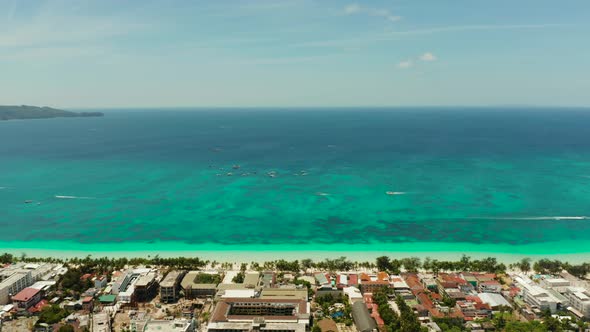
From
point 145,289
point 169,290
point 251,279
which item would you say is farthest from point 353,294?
point 145,289

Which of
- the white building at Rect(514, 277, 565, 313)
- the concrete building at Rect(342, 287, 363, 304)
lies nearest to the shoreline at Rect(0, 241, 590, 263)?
the concrete building at Rect(342, 287, 363, 304)

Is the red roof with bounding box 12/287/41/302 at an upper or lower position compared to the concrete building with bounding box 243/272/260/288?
lower

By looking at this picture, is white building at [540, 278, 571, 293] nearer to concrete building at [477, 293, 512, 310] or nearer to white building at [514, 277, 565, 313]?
white building at [514, 277, 565, 313]

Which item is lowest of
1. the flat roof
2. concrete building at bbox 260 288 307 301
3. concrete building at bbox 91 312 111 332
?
concrete building at bbox 91 312 111 332

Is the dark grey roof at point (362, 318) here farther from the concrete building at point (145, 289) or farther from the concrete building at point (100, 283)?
the concrete building at point (100, 283)

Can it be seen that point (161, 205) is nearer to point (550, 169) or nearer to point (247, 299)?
point (247, 299)

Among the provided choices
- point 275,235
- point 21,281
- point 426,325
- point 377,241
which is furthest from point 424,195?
point 21,281
